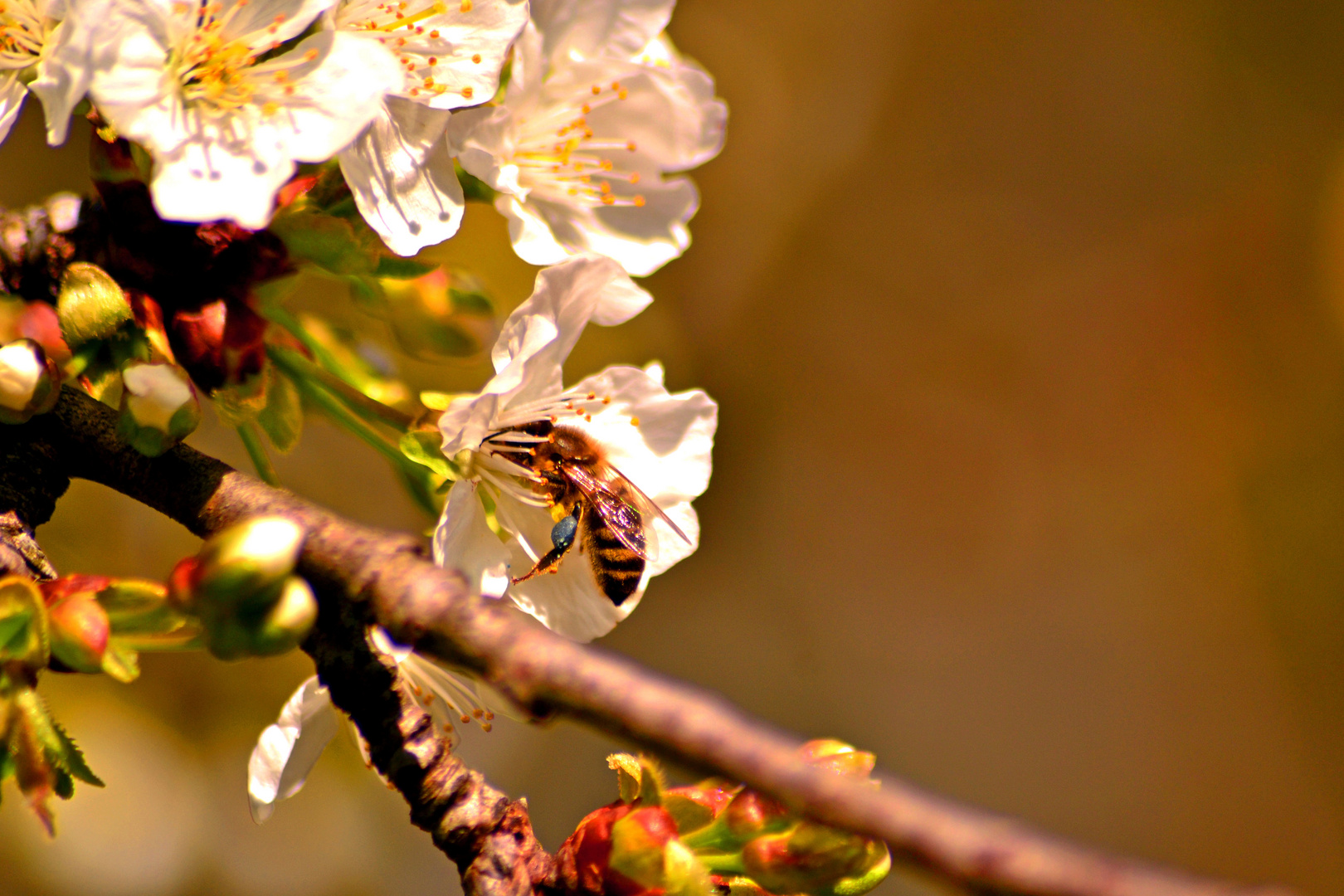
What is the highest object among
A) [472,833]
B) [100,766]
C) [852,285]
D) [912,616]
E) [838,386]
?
[472,833]

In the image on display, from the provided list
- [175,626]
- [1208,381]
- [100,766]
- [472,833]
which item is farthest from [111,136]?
[1208,381]

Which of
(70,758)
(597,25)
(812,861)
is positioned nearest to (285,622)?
(70,758)

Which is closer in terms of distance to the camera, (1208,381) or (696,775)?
(696,775)

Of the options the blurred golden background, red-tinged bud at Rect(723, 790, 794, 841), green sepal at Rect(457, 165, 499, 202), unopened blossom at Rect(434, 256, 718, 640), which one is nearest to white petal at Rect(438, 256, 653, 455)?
unopened blossom at Rect(434, 256, 718, 640)

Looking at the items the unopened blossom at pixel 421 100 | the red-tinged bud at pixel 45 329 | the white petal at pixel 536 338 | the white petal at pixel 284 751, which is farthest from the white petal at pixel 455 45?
the white petal at pixel 284 751

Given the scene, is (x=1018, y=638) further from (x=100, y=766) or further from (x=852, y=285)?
(x=100, y=766)

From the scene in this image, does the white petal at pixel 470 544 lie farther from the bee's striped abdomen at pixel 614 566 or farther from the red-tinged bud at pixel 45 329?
the red-tinged bud at pixel 45 329

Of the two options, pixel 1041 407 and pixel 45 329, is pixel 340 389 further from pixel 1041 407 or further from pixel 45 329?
pixel 1041 407
